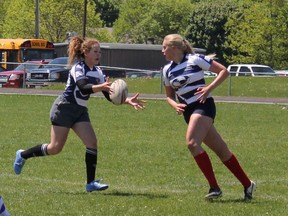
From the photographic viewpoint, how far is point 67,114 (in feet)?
33.6

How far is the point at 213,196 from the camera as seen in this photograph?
9.59m

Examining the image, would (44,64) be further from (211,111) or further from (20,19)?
(20,19)

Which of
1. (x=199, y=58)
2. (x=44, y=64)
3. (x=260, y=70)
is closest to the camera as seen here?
(x=199, y=58)

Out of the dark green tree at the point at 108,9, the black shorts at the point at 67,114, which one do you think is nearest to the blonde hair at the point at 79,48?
the black shorts at the point at 67,114

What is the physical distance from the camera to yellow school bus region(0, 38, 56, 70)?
4453cm

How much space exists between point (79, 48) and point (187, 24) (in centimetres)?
7188

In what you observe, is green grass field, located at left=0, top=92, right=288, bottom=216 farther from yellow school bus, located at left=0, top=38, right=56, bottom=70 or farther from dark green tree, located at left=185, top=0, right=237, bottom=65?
dark green tree, located at left=185, top=0, right=237, bottom=65

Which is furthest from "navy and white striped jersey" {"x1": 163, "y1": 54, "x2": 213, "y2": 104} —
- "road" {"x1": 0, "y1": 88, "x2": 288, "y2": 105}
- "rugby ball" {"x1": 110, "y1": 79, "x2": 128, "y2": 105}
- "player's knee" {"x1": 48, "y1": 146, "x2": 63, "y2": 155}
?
"road" {"x1": 0, "y1": 88, "x2": 288, "y2": 105}

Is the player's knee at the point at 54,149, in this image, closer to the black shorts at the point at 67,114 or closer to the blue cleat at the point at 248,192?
the black shorts at the point at 67,114

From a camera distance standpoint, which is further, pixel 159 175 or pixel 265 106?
pixel 265 106

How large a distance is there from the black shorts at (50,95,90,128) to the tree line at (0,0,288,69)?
154ft

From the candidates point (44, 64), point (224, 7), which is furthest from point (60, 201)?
point (224, 7)

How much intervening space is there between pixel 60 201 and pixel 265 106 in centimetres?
1887

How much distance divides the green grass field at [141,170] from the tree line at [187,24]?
34833 millimetres
